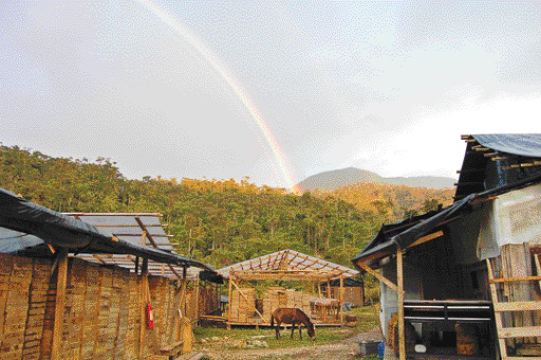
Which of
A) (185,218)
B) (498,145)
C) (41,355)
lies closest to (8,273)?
(41,355)

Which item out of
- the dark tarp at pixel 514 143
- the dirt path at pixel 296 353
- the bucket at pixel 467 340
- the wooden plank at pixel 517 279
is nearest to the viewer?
the wooden plank at pixel 517 279

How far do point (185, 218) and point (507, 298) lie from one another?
3986 cm

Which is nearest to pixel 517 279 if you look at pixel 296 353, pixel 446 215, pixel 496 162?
pixel 446 215

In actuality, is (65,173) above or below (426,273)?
above

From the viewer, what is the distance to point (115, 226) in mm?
13141

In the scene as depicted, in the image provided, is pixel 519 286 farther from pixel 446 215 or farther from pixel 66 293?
pixel 66 293

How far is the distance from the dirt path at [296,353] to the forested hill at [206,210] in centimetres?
2152

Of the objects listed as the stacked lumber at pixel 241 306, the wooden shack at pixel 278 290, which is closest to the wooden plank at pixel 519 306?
the wooden shack at pixel 278 290

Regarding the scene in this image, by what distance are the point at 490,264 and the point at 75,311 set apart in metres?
8.02

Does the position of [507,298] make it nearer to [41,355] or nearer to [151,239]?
[41,355]

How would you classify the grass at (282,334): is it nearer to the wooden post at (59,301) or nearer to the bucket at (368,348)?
the bucket at (368,348)

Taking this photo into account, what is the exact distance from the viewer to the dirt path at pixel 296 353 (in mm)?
14010

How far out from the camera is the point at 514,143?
10.7 metres

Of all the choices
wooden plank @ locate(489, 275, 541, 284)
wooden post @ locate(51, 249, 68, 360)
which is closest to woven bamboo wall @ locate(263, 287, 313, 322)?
wooden plank @ locate(489, 275, 541, 284)
